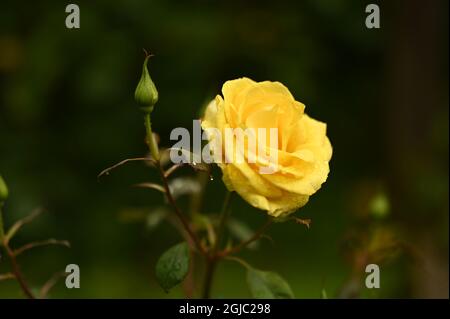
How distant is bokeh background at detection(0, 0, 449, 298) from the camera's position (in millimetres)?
1427

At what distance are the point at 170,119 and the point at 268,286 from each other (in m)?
1.22

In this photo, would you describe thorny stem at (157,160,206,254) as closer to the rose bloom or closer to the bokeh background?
the rose bloom

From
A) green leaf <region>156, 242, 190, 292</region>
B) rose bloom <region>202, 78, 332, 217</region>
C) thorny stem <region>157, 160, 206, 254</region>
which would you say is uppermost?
rose bloom <region>202, 78, 332, 217</region>

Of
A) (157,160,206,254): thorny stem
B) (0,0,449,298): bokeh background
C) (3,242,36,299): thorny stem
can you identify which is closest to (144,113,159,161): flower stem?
(157,160,206,254): thorny stem

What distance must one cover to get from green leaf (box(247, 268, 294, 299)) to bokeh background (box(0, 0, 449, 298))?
2.84 feet

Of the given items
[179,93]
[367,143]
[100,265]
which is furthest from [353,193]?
[100,265]

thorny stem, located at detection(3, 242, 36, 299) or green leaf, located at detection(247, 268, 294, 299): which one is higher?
thorny stem, located at detection(3, 242, 36, 299)

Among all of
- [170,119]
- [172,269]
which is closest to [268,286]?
[172,269]

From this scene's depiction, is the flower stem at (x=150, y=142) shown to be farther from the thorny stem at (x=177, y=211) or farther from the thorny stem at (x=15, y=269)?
the thorny stem at (x=15, y=269)

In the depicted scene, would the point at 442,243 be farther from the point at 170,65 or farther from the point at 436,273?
the point at 170,65

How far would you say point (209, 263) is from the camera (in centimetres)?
51

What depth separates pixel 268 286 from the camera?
513mm

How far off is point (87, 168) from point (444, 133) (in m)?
0.76

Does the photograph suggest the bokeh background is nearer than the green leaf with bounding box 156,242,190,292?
No
